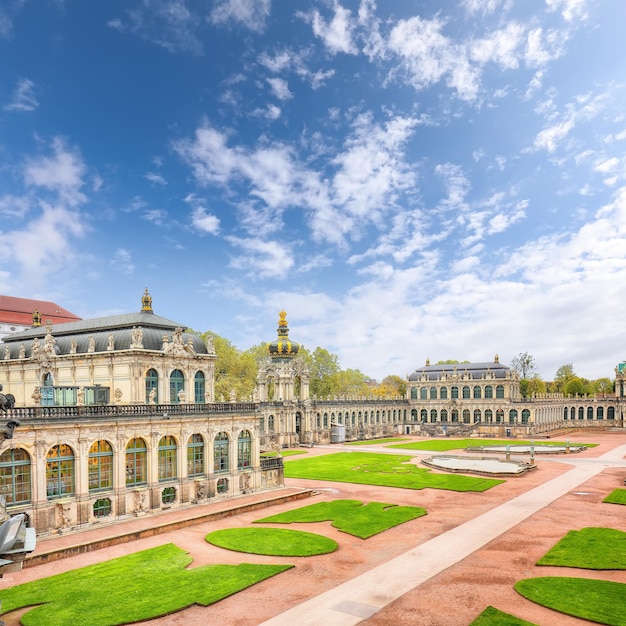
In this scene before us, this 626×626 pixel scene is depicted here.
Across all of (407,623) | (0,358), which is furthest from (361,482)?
(0,358)

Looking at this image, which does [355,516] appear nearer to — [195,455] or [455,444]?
[195,455]

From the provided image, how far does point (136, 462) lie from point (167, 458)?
2744mm

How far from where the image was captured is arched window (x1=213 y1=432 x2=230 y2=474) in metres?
45.0

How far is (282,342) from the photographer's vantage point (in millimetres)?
97062

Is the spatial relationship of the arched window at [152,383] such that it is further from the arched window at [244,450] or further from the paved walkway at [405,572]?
the paved walkway at [405,572]

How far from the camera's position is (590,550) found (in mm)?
30125

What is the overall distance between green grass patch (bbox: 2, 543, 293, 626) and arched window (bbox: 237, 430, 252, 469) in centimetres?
1775

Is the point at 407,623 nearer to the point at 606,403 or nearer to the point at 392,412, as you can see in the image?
the point at 392,412

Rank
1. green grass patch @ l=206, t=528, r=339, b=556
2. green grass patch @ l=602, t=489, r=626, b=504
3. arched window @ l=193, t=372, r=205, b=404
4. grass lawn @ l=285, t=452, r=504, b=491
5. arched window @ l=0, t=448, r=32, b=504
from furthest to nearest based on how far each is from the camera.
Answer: arched window @ l=193, t=372, r=205, b=404 → grass lawn @ l=285, t=452, r=504, b=491 → green grass patch @ l=602, t=489, r=626, b=504 → arched window @ l=0, t=448, r=32, b=504 → green grass patch @ l=206, t=528, r=339, b=556

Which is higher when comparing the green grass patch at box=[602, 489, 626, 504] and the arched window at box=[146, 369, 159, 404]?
→ the arched window at box=[146, 369, 159, 404]

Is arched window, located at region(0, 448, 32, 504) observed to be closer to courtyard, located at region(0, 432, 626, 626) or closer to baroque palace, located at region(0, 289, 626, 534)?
baroque palace, located at region(0, 289, 626, 534)

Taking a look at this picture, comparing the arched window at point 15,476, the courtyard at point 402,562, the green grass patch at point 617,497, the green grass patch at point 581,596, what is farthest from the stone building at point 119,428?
the green grass patch at point 617,497

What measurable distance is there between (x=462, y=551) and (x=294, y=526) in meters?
11.3

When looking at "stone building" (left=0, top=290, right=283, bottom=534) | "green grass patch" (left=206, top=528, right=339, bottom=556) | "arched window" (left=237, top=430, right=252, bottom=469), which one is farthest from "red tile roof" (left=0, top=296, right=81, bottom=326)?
"green grass patch" (left=206, top=528, right=339, bottom=556)
